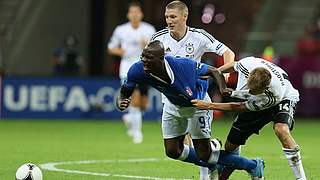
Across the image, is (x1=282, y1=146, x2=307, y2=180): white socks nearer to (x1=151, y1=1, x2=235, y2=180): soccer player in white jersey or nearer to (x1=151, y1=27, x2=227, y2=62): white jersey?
(x1=151, y1=1, x2=235, y2=180): soccer player in white jersey

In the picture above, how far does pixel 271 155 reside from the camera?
13.9 metres

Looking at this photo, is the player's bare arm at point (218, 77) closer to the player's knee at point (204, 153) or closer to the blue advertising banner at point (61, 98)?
the player's knee at point (204, 153)

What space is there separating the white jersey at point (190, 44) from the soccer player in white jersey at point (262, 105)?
0.51m

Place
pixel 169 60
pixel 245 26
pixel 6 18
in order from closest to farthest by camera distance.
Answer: pixel 169 60 → pixel 6 18 → pixel 245 26

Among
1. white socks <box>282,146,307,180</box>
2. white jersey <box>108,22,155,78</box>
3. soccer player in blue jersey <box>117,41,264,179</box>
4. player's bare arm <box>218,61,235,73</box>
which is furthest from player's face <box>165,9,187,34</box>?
white jersey <box>108,22,155,78</box>

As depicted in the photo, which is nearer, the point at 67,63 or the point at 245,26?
the point at 67,63

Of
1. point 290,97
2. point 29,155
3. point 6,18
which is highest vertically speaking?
point 6,18

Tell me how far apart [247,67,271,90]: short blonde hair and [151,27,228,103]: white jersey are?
4.00 feet

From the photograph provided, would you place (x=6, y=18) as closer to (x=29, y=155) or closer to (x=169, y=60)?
(x=29, y=155)

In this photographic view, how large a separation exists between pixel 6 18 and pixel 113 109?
21.7 ft

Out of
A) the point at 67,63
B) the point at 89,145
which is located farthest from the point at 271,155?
the point at 67,63

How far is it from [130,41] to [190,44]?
6.88 m

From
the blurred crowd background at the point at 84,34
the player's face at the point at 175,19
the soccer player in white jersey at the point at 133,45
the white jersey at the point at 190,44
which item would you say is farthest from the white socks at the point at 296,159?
the blurred crowd background at the point at 84,34

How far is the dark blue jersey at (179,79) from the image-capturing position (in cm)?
905
